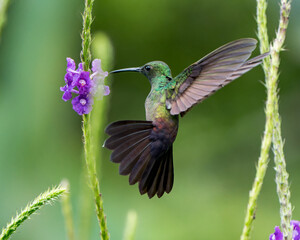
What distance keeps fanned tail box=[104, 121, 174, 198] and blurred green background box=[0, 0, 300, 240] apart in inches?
70.2

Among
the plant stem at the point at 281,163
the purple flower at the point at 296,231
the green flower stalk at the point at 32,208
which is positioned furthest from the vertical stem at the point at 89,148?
the purple flower at the point at 296,231

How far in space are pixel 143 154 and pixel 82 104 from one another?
0.48 meters

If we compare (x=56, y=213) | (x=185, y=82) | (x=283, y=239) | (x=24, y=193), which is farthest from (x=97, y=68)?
(x=24, y=193)

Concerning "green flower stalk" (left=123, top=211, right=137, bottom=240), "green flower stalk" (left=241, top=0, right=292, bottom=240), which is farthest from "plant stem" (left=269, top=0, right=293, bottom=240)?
"green flower stalk" (left=123, top=211, right=137, bottom=240)

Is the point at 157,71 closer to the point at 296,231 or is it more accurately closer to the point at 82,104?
the point at 82,104

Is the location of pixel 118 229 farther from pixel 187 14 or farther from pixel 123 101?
pixel 187 14

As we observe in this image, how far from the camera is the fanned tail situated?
150 cm

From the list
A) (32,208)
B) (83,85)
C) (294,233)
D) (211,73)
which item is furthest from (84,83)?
(294,233)

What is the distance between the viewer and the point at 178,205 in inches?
230

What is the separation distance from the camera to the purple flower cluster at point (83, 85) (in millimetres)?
1219

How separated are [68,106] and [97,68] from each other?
5585 mm

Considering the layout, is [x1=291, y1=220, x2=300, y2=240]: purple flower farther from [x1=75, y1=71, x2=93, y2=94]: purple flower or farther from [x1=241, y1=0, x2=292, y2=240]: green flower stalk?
[x1=75, y1=71, x2=93, y2=94]: purple flower

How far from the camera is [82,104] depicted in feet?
3.99

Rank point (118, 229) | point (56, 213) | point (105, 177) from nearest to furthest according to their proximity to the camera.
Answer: point (118, 229) → point (56, 213) → point (105, 177)
